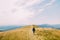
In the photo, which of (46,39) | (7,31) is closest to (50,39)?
(46,39)

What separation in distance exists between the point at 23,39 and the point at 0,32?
13.8 m

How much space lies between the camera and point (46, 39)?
37.3 metres

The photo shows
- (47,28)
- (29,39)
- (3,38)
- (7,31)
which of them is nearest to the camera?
(29,39)

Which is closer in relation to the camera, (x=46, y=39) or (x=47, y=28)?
(x=46, y=39)

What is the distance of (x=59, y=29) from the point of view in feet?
190

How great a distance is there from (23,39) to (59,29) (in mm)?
27443

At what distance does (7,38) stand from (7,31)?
8258 millimetres

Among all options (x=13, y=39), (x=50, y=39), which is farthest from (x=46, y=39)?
(x=13, y=39)

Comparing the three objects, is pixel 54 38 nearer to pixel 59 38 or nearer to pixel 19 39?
pixel 59 38

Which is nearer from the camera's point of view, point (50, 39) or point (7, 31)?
point (50, 39)

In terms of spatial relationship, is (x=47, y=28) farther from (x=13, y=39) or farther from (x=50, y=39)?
(x=13, y=39)

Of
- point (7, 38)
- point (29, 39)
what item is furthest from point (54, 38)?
point (7, 38)

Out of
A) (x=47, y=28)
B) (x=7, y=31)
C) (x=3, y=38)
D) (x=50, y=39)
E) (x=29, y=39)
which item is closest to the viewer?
(x=29, y=39)

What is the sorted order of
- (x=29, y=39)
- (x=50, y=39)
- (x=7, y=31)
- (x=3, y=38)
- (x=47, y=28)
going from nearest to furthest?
(x=29, y=39), (x=3, y=38), (x=50, y=39), (x=7, y=31), (x=47, y=28)
